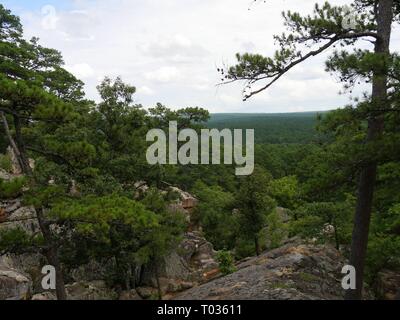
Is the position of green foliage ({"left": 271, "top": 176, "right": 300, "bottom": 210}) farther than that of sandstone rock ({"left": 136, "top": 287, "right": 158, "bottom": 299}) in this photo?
Yes

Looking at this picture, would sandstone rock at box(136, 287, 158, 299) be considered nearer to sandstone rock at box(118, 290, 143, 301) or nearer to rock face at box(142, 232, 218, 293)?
sandstone rock at box(118, 290, 143, 301)

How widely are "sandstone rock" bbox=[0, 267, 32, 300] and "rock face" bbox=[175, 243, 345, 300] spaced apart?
5893 mm

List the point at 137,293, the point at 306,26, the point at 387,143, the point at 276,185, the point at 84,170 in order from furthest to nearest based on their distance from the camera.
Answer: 1. the point at 276,185
2. the point at 137,293
3. the point at 84,170
4. the point at 306,26
5. the point at 387,143

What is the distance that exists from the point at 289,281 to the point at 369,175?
3974 millimetres

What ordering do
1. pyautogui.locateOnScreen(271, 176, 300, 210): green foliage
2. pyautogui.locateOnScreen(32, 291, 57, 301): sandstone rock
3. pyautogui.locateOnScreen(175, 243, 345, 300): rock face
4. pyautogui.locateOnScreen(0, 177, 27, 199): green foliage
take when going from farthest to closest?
pyautogui.locateOnScreen(271, 176, 300, 210): green foliage, pyautogui.locateOnScreen(32, 291, 57, 301): sandstone rock, pyautogui.locateOnScreen(175, 243, 345, 300): rock face, pyautogui.locateOnScreen(0, 177, 27, 199): green foliage

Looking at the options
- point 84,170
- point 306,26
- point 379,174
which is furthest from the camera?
point 379,174

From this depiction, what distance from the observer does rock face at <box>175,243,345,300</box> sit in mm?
10766

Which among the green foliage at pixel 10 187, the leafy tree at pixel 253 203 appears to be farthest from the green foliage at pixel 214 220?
the green foliage at pixel 10 187

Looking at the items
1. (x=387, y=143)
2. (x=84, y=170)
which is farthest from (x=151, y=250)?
(x=387, y=143)

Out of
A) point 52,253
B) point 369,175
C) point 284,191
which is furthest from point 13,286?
point 284,191

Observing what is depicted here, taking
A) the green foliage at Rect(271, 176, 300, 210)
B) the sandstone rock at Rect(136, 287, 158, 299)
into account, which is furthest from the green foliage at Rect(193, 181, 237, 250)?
the green foliage at Rect(271, 176, 300, 210)

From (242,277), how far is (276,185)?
1227 inches

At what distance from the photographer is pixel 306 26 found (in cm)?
865
